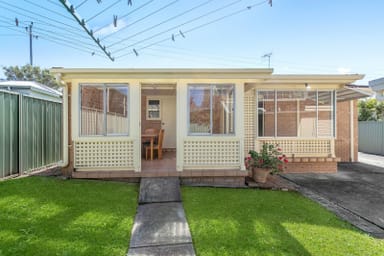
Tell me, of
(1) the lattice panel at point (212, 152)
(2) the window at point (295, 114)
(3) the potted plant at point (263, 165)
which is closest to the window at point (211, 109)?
(1) the lattice panel at point (212, 152)

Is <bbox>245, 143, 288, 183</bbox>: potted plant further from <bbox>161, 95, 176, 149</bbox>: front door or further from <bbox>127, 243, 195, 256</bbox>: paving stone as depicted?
<bbox>161, 95, 176, 149</bbox>: front door

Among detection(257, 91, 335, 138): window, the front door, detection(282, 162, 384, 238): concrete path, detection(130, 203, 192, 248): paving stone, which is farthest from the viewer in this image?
the front door

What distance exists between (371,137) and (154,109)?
1323 cm

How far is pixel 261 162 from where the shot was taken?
21.5 ft

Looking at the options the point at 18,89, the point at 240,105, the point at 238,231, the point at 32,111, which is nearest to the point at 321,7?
the point at 240,105

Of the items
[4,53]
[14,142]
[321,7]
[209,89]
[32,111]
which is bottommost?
[14,142]

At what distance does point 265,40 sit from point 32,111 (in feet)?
39.1

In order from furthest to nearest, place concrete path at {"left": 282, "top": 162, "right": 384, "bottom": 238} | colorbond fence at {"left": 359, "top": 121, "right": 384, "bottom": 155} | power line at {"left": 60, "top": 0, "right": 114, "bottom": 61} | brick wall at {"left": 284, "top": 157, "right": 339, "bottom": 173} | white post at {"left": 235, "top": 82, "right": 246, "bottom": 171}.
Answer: colorbond fence at {"left": 359, "top": 121, "right": 384, "bottom": 155} → brick wall at {"left": 284, "top": 157, "right": 339, "bottom": 173} → white post at {"left": 235, "top": 82, "right": 246, "bottom": 171} → power line at {"left": 60, "top": 0, "right": 114, "bottom": 61} → concrete path at {"left": 282, "top": 162, "right": 384, "bottom": 238}

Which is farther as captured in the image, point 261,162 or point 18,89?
point 18,89

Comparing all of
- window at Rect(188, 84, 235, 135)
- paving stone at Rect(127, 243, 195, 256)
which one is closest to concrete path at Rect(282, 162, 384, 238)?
window at Rect(188, 84, 235, 135)

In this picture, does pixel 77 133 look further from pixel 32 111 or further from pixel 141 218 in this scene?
pixel 141 218

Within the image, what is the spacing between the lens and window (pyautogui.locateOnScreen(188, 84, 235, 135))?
6.21 m

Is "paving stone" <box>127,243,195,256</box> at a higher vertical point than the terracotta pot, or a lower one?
lower

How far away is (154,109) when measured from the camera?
11.0 m
